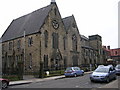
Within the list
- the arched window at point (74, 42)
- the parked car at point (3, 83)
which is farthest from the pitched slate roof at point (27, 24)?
the parked car at point (3, 83)

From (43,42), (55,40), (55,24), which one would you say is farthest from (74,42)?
(43,42)

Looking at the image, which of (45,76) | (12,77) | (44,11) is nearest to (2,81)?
(12,77)

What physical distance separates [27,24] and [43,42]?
356 inches

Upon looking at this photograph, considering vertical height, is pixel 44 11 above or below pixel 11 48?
above

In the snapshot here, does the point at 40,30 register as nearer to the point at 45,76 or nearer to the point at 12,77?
the point at 45,76

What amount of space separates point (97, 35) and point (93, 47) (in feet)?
16.1

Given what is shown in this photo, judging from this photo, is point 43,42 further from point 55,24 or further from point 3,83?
point 3,83

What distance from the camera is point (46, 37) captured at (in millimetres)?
38031

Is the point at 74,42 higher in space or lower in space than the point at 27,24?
lower

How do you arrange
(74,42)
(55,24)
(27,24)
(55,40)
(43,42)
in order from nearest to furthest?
(43,42), (55,40), (55,24), (27,24), (74,42)

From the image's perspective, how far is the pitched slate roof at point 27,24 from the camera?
3881 centimetres

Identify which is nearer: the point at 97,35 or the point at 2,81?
the point at 2,81

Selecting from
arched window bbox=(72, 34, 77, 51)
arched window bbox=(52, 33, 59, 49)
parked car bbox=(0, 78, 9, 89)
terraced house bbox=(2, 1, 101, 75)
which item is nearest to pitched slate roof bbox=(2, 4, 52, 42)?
terraced house bbox=(2, 1, 101, 75)

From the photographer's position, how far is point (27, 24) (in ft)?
142
